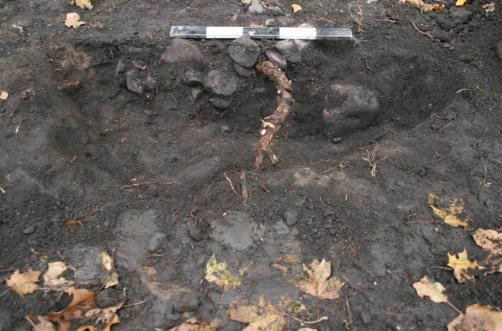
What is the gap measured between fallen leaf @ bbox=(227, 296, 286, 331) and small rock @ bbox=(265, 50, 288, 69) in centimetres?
193

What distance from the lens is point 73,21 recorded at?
12.1 ft

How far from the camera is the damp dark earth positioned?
7.96ft

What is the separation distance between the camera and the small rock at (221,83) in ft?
11.4

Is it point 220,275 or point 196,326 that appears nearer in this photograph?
point 196,326

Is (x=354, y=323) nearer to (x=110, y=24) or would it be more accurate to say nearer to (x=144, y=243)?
(x=144, y=243)

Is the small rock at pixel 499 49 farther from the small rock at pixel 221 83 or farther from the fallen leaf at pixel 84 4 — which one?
the fallen leaf at pixel 84 4

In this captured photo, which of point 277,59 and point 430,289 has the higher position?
point 277,59

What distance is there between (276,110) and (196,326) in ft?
5.75

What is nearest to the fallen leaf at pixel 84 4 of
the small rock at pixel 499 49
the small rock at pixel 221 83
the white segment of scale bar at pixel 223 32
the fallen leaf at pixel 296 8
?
the white segment of scale bar at pixel 223 32

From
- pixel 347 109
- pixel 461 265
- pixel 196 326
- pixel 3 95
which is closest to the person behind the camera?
pixel 196 326

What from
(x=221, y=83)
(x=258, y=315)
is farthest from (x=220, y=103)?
(x=258, y=315)

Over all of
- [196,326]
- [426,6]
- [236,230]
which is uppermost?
[426,6]

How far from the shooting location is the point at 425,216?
279cm

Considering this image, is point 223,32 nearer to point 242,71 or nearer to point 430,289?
point 242,71
